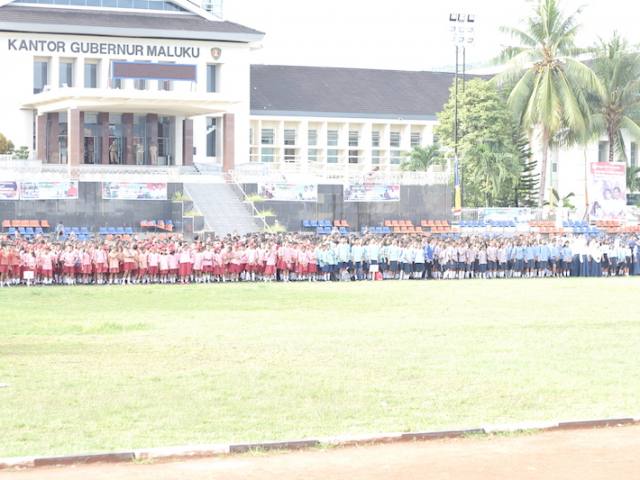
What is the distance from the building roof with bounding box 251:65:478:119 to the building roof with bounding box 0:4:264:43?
8.34 metres

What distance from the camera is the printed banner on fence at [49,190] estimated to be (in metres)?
48.4

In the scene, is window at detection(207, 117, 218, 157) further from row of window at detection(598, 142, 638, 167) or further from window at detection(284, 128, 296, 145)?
row of window at detection(598, 142, 638, 167)

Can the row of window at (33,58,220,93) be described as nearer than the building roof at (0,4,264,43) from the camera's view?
No

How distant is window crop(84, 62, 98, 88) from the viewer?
63.9 meters

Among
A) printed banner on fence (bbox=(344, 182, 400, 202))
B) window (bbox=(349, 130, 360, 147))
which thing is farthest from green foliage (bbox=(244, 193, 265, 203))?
window (bbox=(349, 130, 360, 147))

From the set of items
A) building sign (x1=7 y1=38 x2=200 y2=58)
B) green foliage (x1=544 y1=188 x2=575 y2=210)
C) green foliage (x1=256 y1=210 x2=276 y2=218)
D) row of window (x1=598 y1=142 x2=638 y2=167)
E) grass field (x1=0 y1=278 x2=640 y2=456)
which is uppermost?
building sign (x1=7 y1=38 x2=200 y2=58)

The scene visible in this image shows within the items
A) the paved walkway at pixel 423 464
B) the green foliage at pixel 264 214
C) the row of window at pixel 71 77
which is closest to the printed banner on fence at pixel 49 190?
the green foliage at pixel 264 214

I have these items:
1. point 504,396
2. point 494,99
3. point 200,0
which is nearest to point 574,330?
point 504,396

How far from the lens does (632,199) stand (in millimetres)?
75000

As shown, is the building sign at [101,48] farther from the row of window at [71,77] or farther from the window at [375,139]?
the window at [375,139]

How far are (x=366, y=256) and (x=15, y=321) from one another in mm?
17394

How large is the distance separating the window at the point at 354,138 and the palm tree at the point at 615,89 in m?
15.1

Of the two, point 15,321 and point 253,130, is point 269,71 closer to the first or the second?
point 253,130

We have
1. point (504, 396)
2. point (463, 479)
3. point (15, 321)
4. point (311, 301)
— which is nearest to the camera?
point (463, 479)
